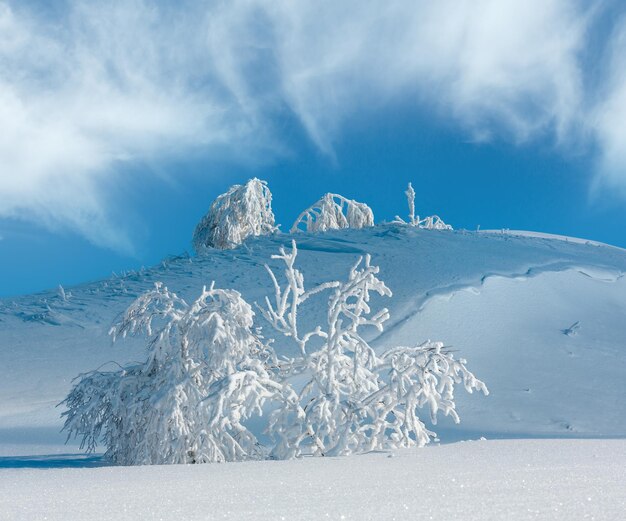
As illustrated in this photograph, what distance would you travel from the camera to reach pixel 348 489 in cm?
383

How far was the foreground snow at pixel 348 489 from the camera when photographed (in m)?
3.25

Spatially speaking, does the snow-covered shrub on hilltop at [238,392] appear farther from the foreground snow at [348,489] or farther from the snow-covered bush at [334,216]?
the snow-covered bush at [334,216]

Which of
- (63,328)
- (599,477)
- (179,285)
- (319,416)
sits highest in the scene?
(179,285)

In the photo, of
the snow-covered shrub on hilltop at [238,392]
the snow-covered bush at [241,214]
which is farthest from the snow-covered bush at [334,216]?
the snow-covered shrub on hilltop at [238,392]

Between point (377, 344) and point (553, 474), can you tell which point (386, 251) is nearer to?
point (377, 344)

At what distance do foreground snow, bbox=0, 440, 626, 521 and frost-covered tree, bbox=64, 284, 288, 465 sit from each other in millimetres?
1231

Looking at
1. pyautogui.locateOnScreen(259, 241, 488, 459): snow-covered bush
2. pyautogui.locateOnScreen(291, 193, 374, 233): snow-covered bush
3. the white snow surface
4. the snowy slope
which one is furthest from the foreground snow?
pyautogui.locateOnScreen(291, 193, 374, 233): snow-covered bush

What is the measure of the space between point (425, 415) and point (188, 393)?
4448mm

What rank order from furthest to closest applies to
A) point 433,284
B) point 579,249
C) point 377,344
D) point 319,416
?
point 579,249
point 433,284
point 377,344
point 319,416

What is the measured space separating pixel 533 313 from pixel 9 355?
1046cm

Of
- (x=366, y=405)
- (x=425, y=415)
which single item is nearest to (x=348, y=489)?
(x=366, y=405)

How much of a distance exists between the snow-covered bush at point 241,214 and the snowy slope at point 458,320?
14.5ft

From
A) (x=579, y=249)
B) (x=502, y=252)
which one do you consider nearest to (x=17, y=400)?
(x=502, y=252)

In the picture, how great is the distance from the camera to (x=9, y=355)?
43.5 ft
